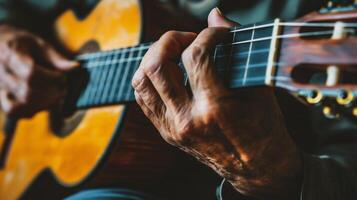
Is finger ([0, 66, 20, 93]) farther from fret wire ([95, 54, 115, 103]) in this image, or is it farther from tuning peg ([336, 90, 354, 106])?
tuning peg ([336, 90, 354, 106])

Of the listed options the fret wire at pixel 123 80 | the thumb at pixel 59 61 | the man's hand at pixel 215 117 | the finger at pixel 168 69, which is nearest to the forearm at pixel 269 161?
the man's hand at pixel 215 117

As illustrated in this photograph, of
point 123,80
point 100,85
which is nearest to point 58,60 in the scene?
point 100,85

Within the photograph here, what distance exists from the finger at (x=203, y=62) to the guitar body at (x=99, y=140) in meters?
0.36

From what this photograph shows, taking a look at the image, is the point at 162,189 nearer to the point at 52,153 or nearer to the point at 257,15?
the point at 52,153

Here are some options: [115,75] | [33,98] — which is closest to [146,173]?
[115,75]

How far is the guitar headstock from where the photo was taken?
1.67ft

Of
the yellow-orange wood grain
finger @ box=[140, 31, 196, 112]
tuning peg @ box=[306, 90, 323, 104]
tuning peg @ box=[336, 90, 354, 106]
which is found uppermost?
tuning peg @ box=[336, 90, 354, 106]

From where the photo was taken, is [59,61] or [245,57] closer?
[245,57]

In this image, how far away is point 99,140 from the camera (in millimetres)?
1006

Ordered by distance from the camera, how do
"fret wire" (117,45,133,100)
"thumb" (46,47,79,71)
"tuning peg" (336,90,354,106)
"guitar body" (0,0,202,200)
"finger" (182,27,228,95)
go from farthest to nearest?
"thumb" (46,47,79,71), "guitar body" (0,0,202,200), "fret wire" (117,45,133,100), "finger" (182,27,228,95), "tuning peg" (336,90,354,106)

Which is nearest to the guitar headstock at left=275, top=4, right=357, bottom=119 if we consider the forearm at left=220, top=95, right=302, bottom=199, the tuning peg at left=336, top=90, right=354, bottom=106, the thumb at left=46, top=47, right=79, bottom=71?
the tuning peg at left=336, top=90, right=354, bottom=106

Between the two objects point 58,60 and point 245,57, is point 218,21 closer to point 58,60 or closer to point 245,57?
point 245,57

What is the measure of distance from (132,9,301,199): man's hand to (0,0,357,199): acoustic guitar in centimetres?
3

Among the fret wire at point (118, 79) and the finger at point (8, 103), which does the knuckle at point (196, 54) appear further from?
the finger at point (8, 103)
